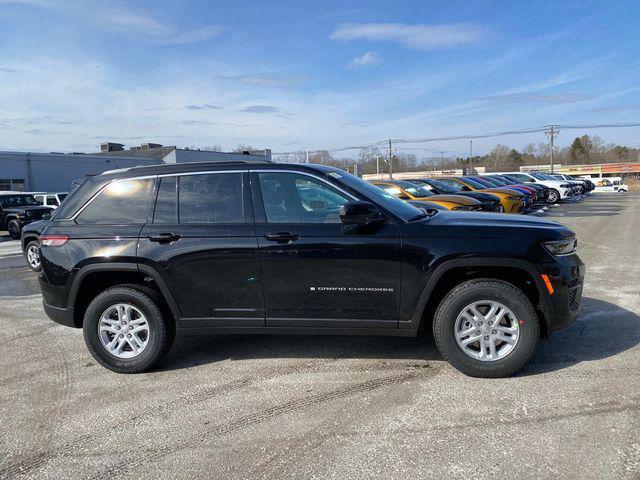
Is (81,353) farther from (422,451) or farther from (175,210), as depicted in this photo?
(422,451)

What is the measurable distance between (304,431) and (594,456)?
1.78m

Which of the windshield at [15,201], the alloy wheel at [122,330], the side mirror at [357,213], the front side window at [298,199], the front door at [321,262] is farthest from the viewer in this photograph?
the windshield at [15,201]

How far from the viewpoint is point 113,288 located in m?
4.46

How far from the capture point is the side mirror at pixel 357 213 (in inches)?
154

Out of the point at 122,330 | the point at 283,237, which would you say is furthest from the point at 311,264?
the point at 122,330

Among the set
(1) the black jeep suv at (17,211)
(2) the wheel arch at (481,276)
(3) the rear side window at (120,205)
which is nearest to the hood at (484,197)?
(2) the wheel arch at (481,276)

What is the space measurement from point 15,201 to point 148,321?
56.9ft

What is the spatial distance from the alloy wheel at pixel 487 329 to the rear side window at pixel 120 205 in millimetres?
2909

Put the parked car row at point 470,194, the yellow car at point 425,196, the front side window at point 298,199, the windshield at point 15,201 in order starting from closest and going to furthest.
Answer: the front side window at point 298,199 → the yellow car at point 425,196 → the parked car row at point 470,194 → the windshield at point 15,201

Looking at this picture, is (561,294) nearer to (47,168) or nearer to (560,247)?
(560,247)

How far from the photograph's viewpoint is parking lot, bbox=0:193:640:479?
2961 mm

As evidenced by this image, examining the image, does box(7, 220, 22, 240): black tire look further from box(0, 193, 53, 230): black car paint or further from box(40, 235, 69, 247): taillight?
box(40, 235, 69, 247): taillight

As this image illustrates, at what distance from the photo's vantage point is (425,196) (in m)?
14.0

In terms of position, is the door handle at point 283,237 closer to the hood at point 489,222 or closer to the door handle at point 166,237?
the door handle at point 166,237
